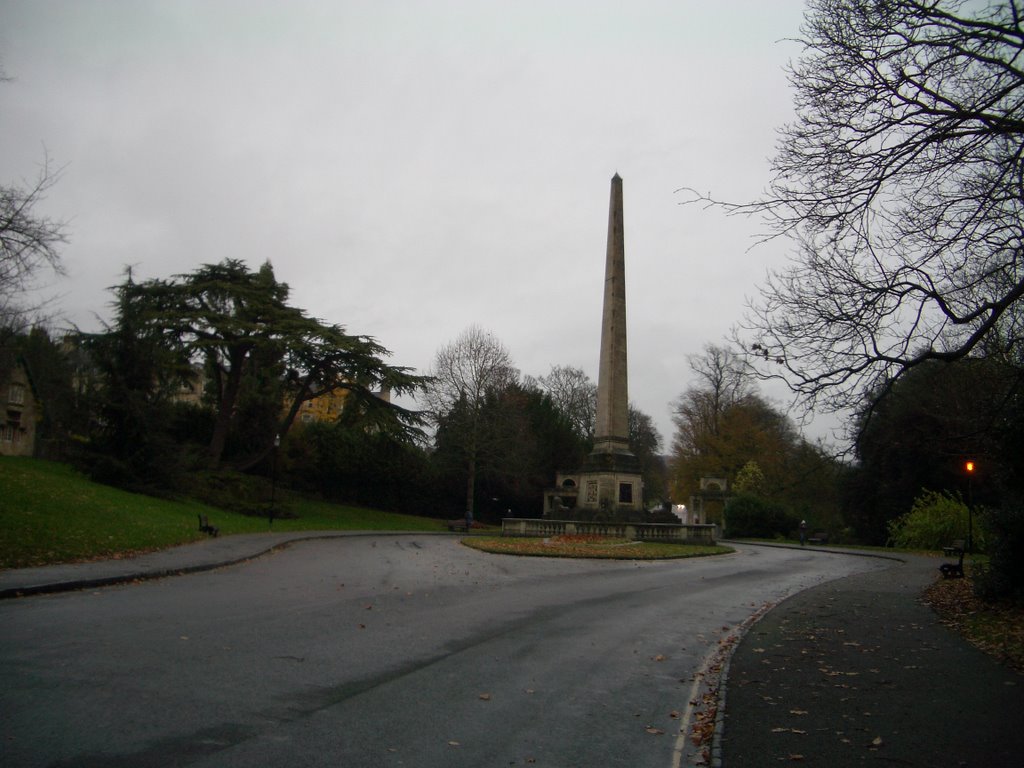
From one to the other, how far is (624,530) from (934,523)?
527 inches

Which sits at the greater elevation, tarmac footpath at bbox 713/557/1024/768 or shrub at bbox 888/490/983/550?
shrub at bbox 888/490/983/550

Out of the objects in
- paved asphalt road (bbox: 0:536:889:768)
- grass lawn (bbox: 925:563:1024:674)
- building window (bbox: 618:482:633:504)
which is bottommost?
paved asphalt road (bbox: 0:536:889:768)

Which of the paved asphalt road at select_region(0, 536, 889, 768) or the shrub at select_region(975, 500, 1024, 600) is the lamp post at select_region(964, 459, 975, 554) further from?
the paved asphalt road at select_region(0, 536, 889, 768)

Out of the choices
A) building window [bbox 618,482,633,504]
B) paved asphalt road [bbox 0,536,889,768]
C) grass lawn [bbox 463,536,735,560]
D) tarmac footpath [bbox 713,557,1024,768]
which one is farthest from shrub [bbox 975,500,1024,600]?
building window [bbox 618,482,633,504]

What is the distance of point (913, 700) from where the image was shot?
654 centimetres

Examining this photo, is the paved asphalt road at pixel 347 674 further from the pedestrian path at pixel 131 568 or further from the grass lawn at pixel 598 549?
the grass lawn at pixel 598 549

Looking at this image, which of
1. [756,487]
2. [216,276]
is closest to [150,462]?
[216,276]

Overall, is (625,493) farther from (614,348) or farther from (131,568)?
(131,568)

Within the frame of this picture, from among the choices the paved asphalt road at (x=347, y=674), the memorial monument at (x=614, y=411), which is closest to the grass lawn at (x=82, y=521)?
the paved asphalt road at (x=347, y=674)

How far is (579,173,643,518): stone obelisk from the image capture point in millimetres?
34531

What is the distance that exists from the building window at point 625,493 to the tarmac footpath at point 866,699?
23704 mm

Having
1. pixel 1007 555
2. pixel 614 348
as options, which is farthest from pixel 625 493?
pixel 1007 555

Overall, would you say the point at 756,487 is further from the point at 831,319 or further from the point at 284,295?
the point at 831,319

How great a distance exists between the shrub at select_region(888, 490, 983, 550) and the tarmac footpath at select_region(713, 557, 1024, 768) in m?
23.4
